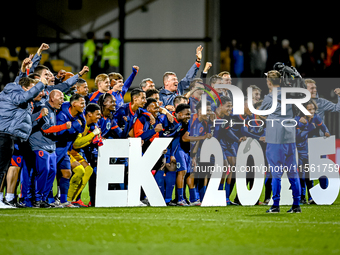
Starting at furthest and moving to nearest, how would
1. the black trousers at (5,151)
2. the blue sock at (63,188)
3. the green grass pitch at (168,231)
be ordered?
the blue sock at (63,188) → the black trousers at (5,151) → the green grass pitch at (168,231)

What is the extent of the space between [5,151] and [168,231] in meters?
2.77

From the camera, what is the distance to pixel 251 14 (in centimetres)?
2136

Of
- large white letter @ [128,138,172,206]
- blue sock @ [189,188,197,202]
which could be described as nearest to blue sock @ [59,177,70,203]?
large white letter @ [128,138,172,206]

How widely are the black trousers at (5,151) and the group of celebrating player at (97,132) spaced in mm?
13

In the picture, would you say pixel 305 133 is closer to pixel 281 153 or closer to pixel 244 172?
pixel 244 172

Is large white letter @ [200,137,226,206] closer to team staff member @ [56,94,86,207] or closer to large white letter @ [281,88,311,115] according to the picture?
large white letter @ [281,88,311,115]

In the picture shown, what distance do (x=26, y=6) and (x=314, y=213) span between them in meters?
13.1

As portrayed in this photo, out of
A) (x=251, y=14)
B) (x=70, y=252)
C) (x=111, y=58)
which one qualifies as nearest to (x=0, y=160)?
(x=70, y=252)

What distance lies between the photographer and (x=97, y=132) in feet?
28.7

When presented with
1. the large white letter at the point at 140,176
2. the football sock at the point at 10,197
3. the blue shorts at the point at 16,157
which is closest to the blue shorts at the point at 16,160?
the blue shorts at the point at 16,157

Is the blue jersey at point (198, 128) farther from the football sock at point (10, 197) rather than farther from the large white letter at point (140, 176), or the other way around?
the football sock at point (10, 197)

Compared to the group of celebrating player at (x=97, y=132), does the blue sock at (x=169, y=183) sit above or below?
below

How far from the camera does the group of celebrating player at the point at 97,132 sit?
8320 millimetres

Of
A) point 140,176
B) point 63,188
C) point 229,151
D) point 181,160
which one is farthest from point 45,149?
point 229,151
